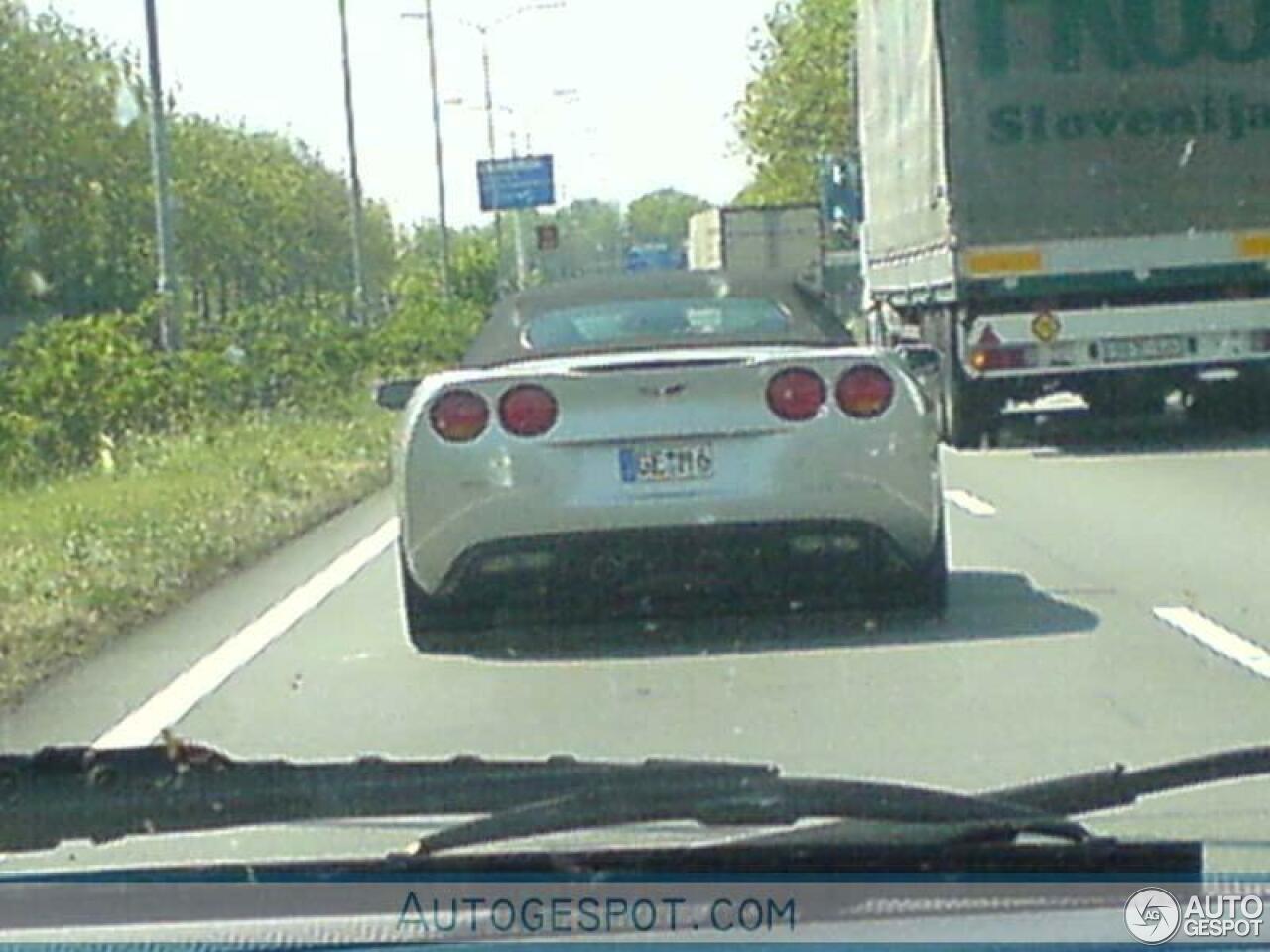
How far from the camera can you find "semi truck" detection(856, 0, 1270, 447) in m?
21.1

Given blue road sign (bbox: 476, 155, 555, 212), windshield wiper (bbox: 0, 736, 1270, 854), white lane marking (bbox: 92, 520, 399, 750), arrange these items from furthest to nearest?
1. blue road sign (bbox: 476, 155, 555, 212)
2. white lane marking (bbox: 92, 520, 399, 750)
3. windshield wiper (bbox: 0, 736, 1270, 854)

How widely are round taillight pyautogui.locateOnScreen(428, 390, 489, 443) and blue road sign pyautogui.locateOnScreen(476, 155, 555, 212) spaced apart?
75237 mm

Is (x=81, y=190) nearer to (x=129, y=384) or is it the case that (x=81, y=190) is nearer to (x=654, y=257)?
(x=654, y=257)

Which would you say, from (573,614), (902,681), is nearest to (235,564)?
(573,614)

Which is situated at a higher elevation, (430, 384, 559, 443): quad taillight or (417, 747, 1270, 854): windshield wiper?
(430, 384, 559, 443): quad taillight

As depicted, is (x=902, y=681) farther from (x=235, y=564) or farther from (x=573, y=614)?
(x=235, y=564)

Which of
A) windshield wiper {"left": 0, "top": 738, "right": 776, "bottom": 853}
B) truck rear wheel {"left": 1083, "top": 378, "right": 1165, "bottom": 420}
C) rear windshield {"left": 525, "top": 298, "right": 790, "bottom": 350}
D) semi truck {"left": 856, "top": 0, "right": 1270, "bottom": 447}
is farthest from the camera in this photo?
truck rear wheel {"left": 1083, "top": 378, "right": 1165, "bottom": 420}

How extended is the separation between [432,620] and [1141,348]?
11.5 m

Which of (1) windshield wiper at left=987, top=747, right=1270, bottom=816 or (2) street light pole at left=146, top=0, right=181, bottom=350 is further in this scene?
(2) street light pole at left=146, top=0, right=181, bottom=350

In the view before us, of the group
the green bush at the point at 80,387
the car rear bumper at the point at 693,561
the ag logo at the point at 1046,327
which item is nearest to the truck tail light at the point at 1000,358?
the ag logo at the point at 1046,327

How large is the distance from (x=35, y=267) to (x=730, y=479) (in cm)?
6363

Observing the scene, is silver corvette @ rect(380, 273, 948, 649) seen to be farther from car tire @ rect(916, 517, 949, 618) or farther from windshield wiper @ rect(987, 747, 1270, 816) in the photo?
windshield wiper @ rect(987, 747, 1270, 816)

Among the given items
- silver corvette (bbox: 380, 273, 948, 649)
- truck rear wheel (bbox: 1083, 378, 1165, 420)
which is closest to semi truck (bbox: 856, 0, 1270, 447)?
truck rear wheel (bbox: 1083, 378, 1165, 420)

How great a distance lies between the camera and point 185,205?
270 ft
